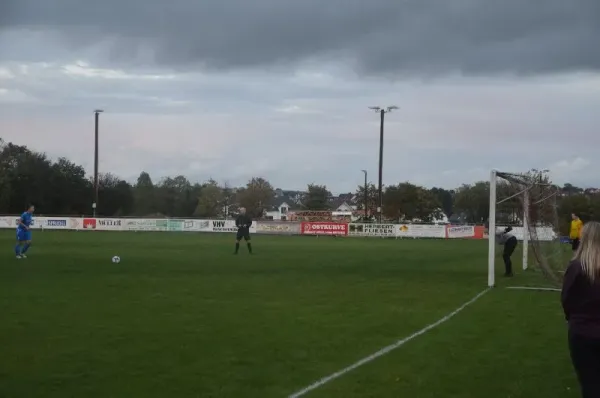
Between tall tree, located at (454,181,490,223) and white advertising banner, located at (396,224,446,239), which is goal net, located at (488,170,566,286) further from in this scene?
tall tree, located at (454,181,490,223)

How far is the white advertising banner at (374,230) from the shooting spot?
192 feet

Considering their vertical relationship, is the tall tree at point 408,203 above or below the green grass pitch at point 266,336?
above

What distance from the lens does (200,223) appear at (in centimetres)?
6094

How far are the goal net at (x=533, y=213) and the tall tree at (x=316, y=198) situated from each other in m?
94.3

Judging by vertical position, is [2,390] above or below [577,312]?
below

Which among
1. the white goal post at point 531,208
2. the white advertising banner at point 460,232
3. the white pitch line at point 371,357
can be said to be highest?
the white goal post at point 531,208

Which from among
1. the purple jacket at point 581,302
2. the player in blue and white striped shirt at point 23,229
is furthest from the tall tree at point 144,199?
the purple jacket at point 581,302

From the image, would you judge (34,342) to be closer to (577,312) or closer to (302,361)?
(302,361)

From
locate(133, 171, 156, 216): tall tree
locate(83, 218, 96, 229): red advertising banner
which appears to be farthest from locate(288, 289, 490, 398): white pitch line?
locate(133, 171, 156, 216): tall tree

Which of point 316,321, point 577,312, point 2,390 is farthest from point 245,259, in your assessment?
point 577,312

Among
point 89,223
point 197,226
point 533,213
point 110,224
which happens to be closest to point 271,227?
point 197,226

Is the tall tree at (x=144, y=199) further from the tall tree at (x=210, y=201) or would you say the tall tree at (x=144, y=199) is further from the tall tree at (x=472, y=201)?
the tall tree at (x=472, y=201)

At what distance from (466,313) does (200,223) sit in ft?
159

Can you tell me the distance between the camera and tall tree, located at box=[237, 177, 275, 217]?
11662 centimetres
